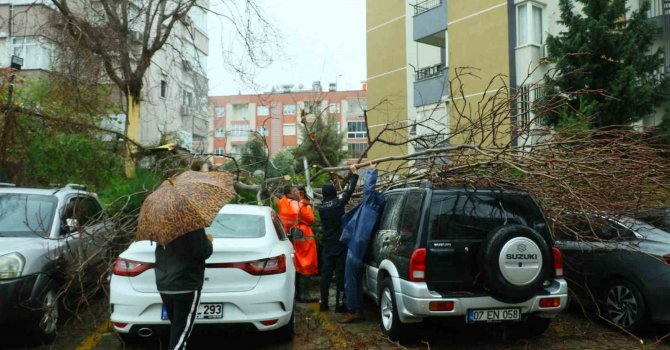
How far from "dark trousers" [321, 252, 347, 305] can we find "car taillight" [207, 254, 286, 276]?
6.39ft

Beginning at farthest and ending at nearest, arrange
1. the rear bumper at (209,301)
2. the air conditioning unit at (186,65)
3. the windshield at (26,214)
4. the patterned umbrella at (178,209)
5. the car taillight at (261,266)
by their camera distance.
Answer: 1. the air conditioning unit at (186,65)
2. the windshield at (26,214)
3. the car taillight at (261,266)
4. the rear bumper at (209,301)
5. the patterned umbrella at (178,209)

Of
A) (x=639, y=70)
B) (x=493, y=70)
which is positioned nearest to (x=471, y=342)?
(x=639, y=70)

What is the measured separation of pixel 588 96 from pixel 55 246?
43.1 ft

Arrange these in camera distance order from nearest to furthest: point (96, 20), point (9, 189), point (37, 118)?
point (9, 189), point (37, 118), point (96, 20)

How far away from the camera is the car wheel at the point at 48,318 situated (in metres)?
5.55

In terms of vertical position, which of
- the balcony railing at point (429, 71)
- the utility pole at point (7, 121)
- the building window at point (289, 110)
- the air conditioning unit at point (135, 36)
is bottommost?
the utility pole at point (7, 121)

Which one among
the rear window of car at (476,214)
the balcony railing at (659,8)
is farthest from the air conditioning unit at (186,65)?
the balcony railing at (659,8)

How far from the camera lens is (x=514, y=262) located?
4.94 m

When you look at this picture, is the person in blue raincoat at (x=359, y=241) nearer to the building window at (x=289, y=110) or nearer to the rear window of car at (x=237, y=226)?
the rear window of car at (x=237, y=226)

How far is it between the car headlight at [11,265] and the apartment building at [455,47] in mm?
10194

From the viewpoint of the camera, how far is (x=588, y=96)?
1388 cm

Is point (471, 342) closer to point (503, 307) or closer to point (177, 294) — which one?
point (503, 307)

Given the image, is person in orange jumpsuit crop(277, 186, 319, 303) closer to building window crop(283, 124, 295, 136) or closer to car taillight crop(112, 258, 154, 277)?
car taillight crop(112, 258, 154, 277)

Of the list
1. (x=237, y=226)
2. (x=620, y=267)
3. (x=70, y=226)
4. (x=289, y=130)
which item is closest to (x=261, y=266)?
(x=237, y=226)
